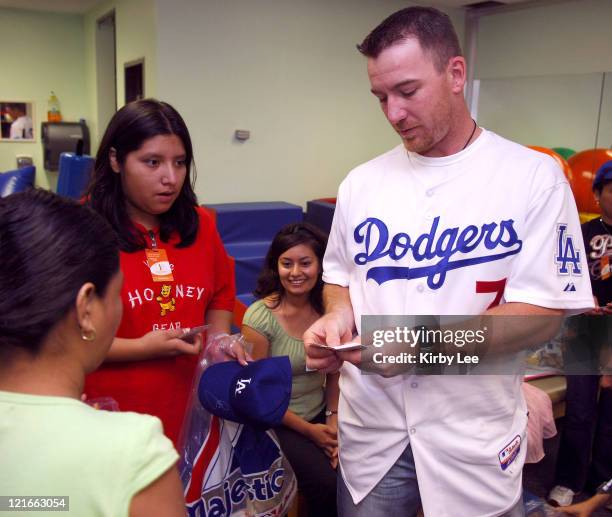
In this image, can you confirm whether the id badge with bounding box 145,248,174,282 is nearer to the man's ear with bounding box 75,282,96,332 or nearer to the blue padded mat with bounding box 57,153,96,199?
the man's ear with bounding box 75,282,96,332

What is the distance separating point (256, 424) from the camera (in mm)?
1581

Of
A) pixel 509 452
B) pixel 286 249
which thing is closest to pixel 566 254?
pixel 509 452

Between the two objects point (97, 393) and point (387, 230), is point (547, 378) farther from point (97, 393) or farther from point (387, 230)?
point (97, 393)

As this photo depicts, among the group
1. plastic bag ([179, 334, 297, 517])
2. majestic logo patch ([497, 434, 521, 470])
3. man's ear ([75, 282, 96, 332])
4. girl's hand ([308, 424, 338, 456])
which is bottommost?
girl's hand ([308, 424, 338, 456])

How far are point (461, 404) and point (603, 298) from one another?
1835 millimetres

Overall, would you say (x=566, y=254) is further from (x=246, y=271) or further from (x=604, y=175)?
(x=246, y=271)

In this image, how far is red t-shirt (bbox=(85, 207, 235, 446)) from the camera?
4.97 feet

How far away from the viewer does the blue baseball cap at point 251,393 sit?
1553mm

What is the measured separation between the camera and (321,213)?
541 centimetres

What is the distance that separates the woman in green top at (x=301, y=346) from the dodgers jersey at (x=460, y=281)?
871 mm

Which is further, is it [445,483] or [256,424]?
[256,424]

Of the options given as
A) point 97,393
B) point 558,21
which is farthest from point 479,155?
point 558,21

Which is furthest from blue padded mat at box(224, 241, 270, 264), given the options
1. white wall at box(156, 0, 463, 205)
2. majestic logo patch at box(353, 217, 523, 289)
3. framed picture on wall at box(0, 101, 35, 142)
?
framed picture on wall at box(0, 101, 35, 142)

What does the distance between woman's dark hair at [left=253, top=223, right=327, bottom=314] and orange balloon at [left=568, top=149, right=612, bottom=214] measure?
9.12ft
